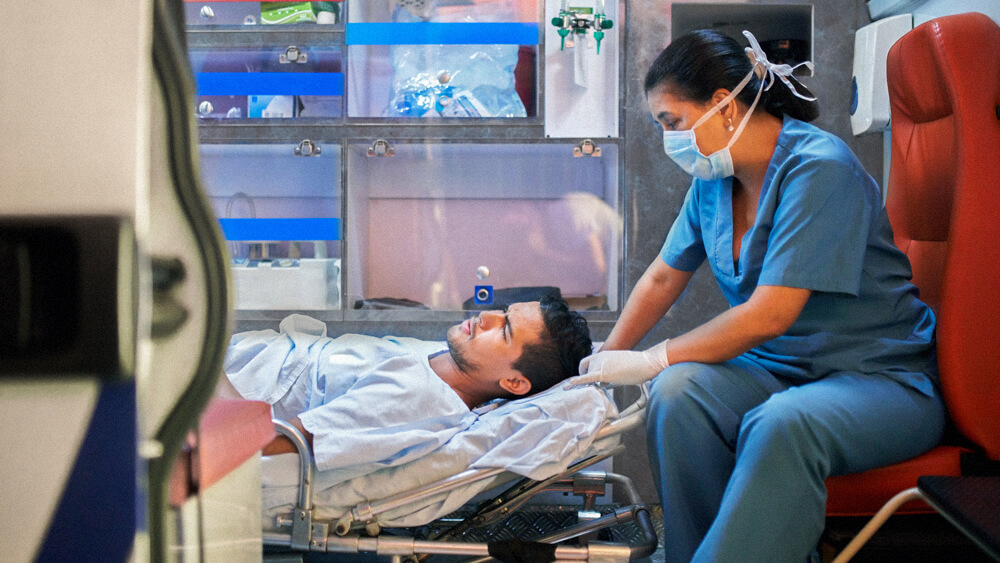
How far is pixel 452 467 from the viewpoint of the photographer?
5.16ft

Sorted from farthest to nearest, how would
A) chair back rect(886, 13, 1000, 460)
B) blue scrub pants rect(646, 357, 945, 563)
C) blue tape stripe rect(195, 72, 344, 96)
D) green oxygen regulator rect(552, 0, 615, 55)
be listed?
blue tape stripe rect(195, 72, 344, 96) < green oxygen regulator rect(552, 0, 615, 55) < chair back rect(886, 13, 1000, 460) < blue scrub pants rect(646, 357, 945, 563)

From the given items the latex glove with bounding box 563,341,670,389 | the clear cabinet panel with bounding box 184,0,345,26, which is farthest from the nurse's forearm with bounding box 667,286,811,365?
the clear cabinet panel with bounding box 184,0,345,26

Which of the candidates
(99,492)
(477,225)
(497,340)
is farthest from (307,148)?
(99,492)

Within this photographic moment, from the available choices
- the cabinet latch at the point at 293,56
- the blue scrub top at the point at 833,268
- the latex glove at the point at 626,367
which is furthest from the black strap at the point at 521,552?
the cabinet latch at the point at 293,56

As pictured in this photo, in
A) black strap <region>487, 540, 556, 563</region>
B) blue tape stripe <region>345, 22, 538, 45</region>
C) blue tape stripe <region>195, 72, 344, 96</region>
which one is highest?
blue tape stripe <region>345, 22, 538, 45</region>

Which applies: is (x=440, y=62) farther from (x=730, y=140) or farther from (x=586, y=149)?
(x=730, y=140)

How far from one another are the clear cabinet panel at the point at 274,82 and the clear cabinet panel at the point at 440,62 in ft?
0.33

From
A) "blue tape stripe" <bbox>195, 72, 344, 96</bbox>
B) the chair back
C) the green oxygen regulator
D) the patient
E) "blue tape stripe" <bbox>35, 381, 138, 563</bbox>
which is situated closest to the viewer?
"blue tape stripe" <bbox>35, 381, 138, 563</bbox>

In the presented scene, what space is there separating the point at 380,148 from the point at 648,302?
1143mm

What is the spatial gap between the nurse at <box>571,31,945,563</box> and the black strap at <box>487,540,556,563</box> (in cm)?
27

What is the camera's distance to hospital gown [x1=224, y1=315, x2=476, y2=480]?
5.01 feet

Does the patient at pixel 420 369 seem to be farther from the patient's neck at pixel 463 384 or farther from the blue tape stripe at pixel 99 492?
the blue tape stripe at pixel 99 492

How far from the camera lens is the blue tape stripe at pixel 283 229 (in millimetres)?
2580

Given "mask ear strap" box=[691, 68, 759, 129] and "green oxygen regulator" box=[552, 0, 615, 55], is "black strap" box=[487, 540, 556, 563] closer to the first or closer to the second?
"mask ear strap" box=[691, 68, 759, 129]
